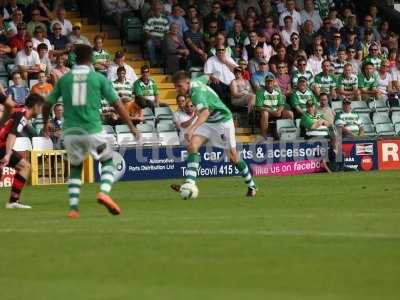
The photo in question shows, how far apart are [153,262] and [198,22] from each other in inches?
793

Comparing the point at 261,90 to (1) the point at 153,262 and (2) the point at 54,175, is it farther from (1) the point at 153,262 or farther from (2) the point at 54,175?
(1) the point at 153,262

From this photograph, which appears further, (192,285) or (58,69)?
(58,69)

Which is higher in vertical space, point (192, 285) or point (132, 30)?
point (132, 30)

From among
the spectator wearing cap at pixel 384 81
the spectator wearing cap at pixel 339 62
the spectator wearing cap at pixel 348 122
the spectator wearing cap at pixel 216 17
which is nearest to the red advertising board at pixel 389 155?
the spectator wearing cap at pixel 348 122

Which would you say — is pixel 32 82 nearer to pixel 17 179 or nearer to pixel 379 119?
pixel 17 179

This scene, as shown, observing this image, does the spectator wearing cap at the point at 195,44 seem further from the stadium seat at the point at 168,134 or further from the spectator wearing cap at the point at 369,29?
the spectator wearing cap at the point at 369,29

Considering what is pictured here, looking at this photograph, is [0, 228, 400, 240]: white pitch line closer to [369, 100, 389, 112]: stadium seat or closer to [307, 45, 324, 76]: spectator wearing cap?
[307, 45, 324, 76]: spectator wearing cap

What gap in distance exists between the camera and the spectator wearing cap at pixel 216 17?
1247 inches

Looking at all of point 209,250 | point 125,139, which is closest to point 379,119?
point 125,139

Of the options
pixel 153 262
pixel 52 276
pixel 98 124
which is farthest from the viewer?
pixel 98 124

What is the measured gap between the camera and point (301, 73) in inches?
1241

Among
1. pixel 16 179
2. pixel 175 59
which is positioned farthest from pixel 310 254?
pixel 175 59

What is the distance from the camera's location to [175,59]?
100ft

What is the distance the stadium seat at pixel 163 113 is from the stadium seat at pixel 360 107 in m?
5.28
